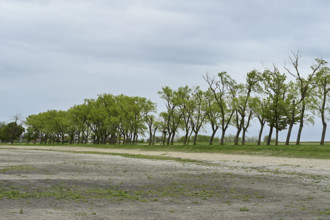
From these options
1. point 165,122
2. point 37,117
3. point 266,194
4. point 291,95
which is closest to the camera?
point 266,194

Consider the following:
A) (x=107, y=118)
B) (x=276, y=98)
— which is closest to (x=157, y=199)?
(x=276, y=98)

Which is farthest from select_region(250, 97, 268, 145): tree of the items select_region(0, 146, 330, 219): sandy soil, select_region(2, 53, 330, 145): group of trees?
select_region(0, 146, 330, 219): sandy soil

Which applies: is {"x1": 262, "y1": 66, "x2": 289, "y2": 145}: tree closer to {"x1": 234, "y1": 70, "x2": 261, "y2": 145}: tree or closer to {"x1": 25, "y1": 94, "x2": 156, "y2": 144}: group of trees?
{"x1": 234, "y1": 70, "x2": 261, "y2": 145}: tree

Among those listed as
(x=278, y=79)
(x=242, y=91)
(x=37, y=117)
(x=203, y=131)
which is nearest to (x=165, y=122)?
(x=203, y=131)

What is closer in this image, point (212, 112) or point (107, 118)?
point (212, 112)

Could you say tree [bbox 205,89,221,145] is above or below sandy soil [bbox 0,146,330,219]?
above

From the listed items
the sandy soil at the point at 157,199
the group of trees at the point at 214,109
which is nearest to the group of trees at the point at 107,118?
the group of trees at the point at 214,109

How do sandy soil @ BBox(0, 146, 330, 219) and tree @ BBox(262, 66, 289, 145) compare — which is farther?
tree @ BBox(262, 66, 289, 145)

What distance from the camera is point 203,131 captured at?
82.3 meters

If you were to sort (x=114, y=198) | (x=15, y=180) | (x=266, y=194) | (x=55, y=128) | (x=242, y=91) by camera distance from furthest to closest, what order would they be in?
(x=55, y=128) → (x=242, y=91) → (x=15, y=180) → (x=266, y=194) → (x=114, y=198)

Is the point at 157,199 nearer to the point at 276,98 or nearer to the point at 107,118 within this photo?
the point at 276,98

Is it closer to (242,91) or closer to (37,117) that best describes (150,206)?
(242,91)

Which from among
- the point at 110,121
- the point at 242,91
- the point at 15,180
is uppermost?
the point at 242,91

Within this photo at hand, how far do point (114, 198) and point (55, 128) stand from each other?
11751 cm
